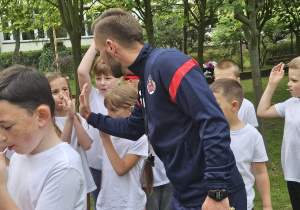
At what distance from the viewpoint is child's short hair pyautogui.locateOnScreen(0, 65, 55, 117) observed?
1905 mm

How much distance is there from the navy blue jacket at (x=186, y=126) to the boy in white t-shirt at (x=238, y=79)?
1.82m

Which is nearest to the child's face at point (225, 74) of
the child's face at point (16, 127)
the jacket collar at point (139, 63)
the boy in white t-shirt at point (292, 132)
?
the boy in white t-shirt at point (292, 132)

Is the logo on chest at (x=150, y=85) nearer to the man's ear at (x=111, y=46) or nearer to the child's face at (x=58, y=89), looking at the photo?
the man's ear at (x=111, y=46)

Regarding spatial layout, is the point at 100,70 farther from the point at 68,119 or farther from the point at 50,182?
the point at 50,182

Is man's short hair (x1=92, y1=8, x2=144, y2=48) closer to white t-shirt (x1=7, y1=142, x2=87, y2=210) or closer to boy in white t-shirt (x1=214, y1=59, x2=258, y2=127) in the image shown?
white t-shirt (x1=7, y1=142, x2=87, y2=210)

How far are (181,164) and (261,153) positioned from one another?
122cm

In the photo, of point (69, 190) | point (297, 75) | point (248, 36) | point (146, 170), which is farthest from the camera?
point (248, 36)

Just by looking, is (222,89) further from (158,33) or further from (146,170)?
(158,33)

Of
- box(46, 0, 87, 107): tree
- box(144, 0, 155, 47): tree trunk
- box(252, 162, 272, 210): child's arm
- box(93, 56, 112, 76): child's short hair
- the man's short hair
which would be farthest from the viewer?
box(144, 0, 155, 47): tree trunk

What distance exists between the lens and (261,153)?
3250 mm

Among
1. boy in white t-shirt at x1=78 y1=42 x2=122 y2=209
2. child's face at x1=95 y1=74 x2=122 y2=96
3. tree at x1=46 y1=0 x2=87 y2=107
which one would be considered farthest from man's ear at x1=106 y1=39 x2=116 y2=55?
tree at x1=46 y1=0 x2=87 y2=107

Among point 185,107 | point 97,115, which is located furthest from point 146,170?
point 185,107

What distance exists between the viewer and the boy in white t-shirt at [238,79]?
4227mm

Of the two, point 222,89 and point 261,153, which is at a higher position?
point 222,89
